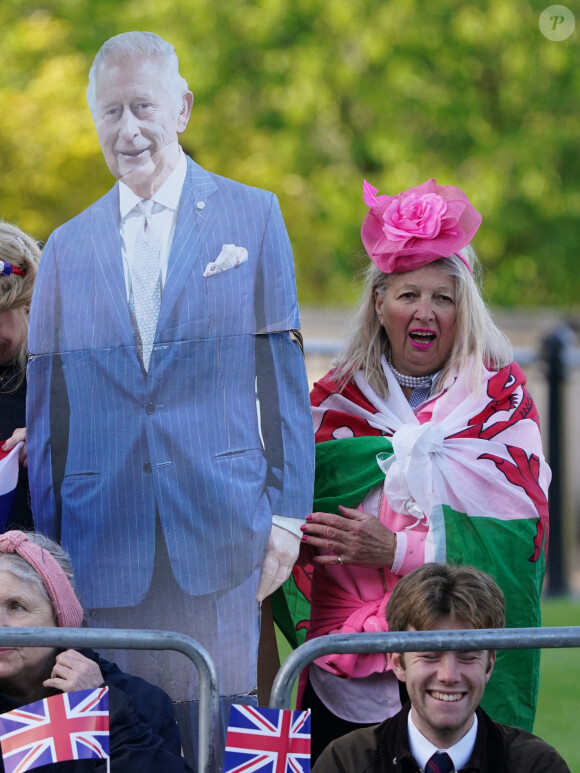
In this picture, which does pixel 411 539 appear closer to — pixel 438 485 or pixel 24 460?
pixel 438 485

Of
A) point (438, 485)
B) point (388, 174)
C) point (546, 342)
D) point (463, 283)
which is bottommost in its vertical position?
point (438, 485)

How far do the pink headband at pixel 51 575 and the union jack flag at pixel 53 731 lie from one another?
527 mm

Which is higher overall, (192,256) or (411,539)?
(192,256)

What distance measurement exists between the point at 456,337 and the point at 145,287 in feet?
2.91

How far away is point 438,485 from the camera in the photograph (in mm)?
3553

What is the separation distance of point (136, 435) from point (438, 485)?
2.70 ft

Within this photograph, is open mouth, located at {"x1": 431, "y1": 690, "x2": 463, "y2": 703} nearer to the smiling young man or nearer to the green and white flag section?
the smiling young man

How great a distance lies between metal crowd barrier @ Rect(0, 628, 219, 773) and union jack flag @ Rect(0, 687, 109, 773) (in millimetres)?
111

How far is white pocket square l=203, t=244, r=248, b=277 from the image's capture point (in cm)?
341

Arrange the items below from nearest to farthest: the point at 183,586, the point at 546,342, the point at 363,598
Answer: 1. the point at 183,586
2. the point at 363,598
3. the point at 546,342

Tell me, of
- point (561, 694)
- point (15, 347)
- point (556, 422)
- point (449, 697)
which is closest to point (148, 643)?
point (449, 697)

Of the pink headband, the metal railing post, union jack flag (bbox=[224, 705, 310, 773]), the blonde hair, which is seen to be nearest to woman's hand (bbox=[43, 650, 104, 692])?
the pink headband

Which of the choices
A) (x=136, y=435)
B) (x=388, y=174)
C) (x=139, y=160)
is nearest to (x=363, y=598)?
(x=136, y=435)

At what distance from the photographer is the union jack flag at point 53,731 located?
2596mm
